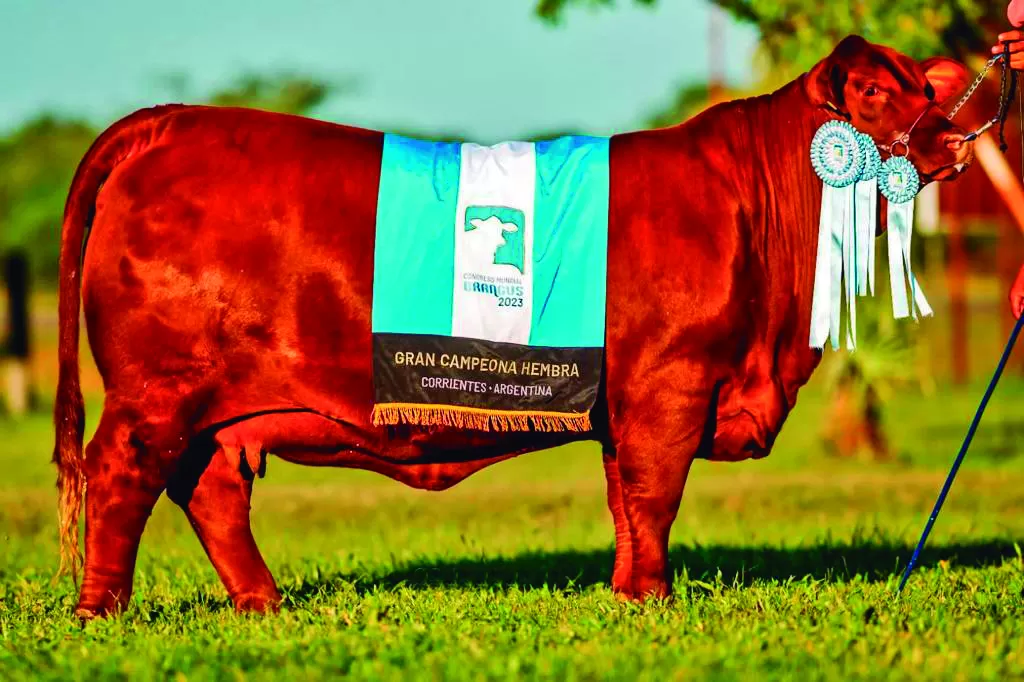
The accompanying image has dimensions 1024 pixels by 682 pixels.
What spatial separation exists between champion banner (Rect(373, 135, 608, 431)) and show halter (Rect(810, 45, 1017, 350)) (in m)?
0.97

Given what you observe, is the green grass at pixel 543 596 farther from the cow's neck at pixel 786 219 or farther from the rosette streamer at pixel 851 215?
the rosette streamer at pixel 851 215

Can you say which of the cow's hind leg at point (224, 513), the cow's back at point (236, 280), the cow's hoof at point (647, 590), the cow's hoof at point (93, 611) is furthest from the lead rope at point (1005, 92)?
the cow's hoof at point (93, 611)

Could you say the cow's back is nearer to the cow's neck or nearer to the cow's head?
the cow's neck

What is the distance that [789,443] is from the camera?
1720 centimetres

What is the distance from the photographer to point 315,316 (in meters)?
5.67

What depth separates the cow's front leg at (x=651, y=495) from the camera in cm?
570

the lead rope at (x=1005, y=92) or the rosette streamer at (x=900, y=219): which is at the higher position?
the lead rope at (x=1005, y=92)

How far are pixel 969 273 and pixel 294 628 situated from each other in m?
A: 39.0

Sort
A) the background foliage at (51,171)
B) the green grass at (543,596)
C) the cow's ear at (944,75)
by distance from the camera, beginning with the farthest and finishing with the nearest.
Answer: the background foliage at (51,171) → the cow's ear at (944,75) → the green grass at (543,596)

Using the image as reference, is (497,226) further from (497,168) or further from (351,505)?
(351,505)

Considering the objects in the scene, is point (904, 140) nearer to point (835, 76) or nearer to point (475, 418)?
point (835, 76)

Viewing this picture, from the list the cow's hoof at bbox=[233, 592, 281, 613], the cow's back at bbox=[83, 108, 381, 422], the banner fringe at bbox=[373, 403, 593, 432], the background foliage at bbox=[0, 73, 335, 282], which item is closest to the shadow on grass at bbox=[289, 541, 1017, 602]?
the cow's hoof at bbox=[233, 592, 281, 613]

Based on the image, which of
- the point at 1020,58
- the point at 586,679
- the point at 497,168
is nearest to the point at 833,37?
the point at 1020,58

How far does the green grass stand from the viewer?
4.81 meters
